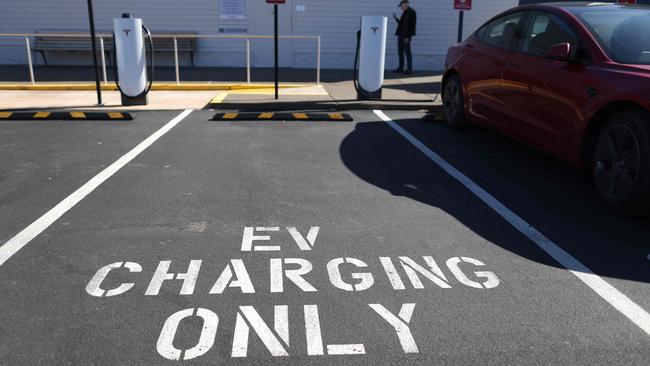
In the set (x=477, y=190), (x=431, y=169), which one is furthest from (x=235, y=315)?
(x=431, y=169)

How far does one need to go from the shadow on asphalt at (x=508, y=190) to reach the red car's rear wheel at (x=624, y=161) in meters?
0.18

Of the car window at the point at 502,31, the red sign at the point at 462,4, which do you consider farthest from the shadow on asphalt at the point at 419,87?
the car window at the point at 502,31

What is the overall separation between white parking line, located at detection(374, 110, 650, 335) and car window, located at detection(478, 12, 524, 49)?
1.78 metres

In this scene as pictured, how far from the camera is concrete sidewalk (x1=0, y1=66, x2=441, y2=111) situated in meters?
9.66

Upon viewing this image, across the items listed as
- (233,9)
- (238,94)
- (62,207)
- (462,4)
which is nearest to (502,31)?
(462,4)

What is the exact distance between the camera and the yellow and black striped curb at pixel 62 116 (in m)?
8.41

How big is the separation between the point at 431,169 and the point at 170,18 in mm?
13215

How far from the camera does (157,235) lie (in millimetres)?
4008

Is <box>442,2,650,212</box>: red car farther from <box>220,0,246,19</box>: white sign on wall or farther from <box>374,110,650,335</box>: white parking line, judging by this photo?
<box>220,0,246,19</box>: white sign on wall

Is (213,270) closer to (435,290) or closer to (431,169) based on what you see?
(435,290)

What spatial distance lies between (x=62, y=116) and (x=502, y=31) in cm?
626

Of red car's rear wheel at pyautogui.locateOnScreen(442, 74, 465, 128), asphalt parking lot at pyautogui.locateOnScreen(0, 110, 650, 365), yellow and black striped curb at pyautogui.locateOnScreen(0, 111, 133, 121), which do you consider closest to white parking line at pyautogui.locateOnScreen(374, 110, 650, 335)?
asphalt parking lot at pyautogui.locateOnScreen(0, 110, 650, 365)

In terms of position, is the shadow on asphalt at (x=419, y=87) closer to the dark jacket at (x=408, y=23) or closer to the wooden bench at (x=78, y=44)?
the dark jacket at (x=408, y=23)

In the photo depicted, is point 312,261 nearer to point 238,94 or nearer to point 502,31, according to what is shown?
point 502,31
